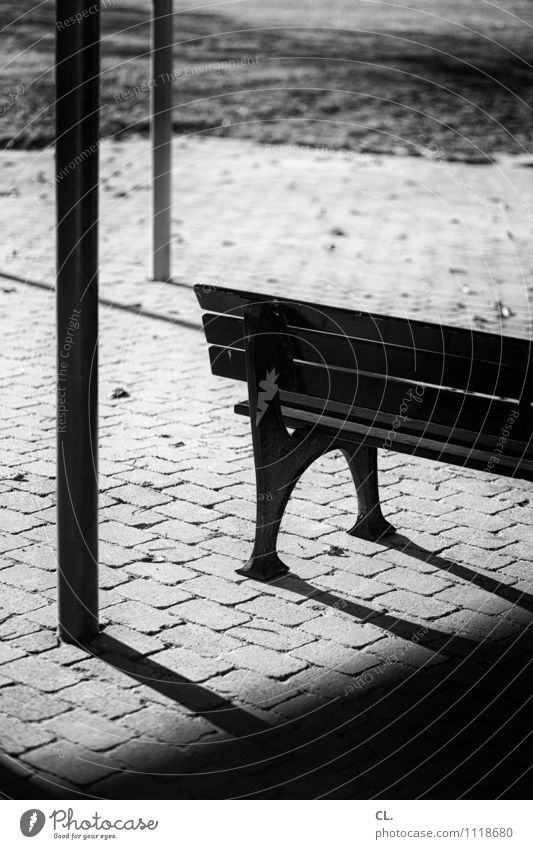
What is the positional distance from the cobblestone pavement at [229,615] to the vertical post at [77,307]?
0.23 meters

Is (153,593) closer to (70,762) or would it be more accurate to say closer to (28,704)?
(28,704)

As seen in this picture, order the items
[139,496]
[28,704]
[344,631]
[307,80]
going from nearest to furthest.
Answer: [28,704]
[344,631]
[139,496]
[307,80]

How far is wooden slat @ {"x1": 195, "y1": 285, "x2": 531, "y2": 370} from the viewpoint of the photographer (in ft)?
13.0

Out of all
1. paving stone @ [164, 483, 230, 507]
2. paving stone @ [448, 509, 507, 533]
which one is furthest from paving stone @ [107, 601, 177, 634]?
paving stone @ [448, 509, 507, 533]

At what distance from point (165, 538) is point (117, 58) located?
18273 mm

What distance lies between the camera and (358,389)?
432cm

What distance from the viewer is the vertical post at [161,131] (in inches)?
339

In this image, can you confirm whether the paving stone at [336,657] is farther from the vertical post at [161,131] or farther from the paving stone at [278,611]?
the vertical post at [161,131]

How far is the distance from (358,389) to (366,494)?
579 mm

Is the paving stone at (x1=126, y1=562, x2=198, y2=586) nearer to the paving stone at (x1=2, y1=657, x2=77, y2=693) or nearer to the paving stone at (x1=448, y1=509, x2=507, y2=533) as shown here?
the paving stone at (x1=2, y1=657, x2=77, y2=693)

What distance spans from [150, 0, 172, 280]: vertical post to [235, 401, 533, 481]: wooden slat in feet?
15.4

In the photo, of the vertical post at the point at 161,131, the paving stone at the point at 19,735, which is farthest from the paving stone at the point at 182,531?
the vertical post at the point at 161,131

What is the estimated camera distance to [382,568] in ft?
14.7

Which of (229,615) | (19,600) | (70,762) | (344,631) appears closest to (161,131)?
(19,600)
